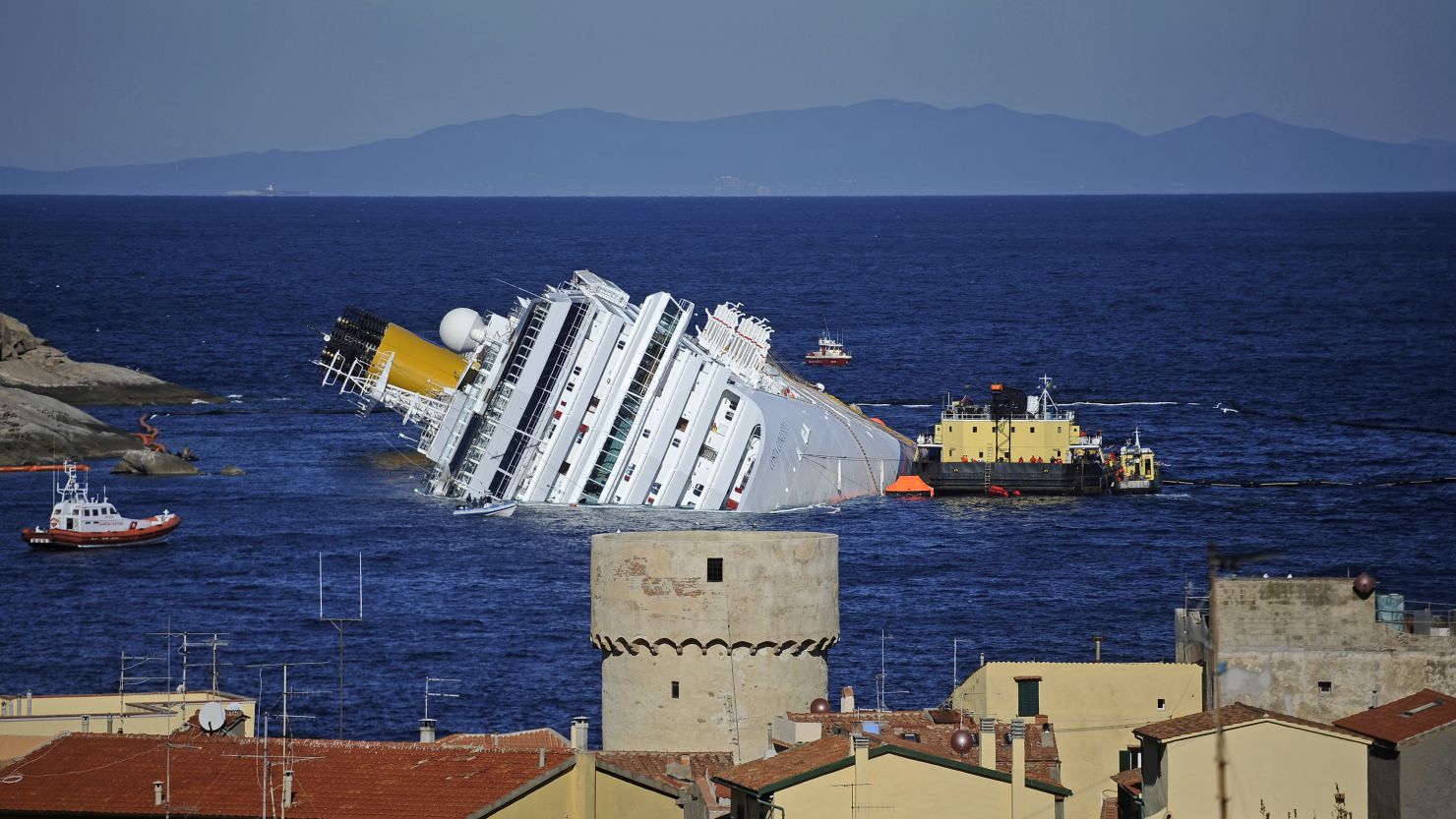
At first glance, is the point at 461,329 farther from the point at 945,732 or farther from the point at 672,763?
the point at 672,763

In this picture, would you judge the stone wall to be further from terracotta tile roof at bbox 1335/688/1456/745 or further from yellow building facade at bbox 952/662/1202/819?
terracotta tile roof at bbox 1335/688/1456/745

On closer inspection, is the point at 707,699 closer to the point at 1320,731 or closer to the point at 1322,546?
the point at 1320,731

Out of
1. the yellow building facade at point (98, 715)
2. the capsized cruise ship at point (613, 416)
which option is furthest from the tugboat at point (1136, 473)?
the yellow building facade at point (98, 715)

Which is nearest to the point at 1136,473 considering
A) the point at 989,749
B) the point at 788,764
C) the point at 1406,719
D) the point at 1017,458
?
the point at 1017,458

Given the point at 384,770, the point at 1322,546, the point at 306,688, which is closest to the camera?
the point at 384,770

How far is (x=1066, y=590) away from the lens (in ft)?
242

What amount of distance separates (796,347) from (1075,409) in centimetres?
3999

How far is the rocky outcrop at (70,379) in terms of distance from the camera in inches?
4995

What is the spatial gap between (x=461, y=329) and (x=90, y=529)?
54.9 feet

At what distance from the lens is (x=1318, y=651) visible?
121ft

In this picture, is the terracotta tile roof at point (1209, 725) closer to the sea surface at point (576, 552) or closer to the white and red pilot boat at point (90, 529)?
the sea surface at point (576, 552)

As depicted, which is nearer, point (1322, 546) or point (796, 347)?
point (1322, 546)

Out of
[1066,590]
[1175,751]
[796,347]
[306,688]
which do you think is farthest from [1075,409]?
[1175,751]

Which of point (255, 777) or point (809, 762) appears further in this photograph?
point (255, 777)
